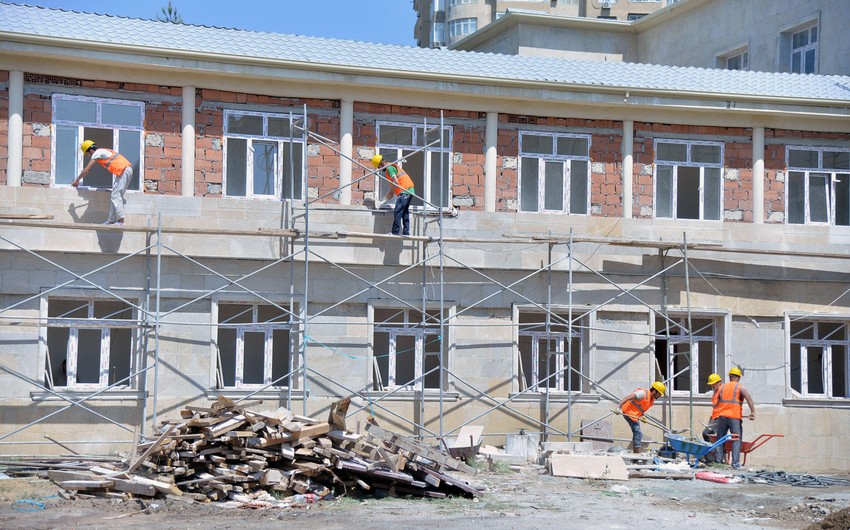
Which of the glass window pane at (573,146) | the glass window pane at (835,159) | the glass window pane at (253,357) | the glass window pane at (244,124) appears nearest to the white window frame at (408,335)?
the glass window pane at (253,357)

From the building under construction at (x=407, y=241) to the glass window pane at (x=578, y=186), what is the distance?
37mm

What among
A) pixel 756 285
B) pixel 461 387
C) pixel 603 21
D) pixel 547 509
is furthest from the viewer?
pixel 603 21

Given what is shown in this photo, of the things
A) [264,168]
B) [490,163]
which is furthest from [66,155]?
[490,163]

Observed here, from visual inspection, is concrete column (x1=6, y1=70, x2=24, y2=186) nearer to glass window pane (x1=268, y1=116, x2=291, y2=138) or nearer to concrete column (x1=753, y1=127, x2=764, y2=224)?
glass window pane (x1=268, y1=116, x2=291, y2=138)

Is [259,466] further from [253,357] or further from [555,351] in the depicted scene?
[555,351]

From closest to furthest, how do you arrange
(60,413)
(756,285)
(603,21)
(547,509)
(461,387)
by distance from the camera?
(547,509), (60,413), (461,387), (756,285), (603,21)

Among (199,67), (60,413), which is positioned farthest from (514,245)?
(60,413)

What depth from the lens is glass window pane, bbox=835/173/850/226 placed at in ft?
76.8

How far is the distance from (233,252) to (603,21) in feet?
69.0

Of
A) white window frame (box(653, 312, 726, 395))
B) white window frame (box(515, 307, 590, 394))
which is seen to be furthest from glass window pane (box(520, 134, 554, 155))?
white window frame (box(653, 312, 726, 395))

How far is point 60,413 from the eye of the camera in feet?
62.6

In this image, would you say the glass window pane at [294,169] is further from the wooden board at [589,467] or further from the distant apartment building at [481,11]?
the distant apartment building at [481,11]

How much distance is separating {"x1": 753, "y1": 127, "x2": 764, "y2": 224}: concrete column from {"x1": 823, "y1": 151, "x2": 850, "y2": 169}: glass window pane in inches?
57.3

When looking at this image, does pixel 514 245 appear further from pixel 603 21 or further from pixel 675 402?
pixel 603 21
